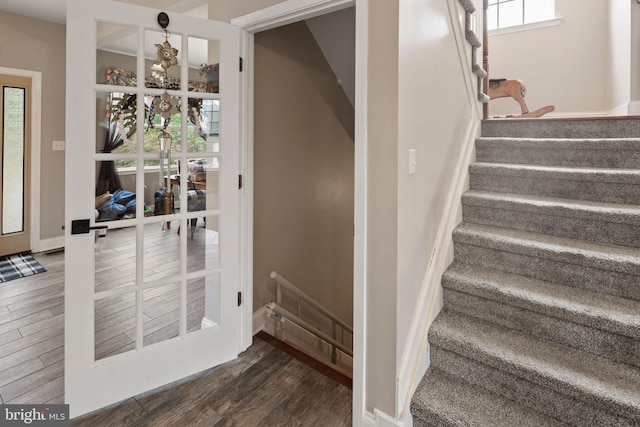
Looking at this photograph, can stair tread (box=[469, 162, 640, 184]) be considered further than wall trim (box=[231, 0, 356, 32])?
Yes

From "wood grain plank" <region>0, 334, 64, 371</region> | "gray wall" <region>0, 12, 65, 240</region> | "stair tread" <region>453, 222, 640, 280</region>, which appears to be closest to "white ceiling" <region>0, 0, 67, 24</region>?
"gray wall" <region>0, 12, 65, 240</region>

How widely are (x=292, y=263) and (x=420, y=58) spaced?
1.80 m

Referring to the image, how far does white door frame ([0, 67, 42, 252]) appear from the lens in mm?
4125

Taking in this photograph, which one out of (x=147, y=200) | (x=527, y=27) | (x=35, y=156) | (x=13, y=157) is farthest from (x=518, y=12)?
(x=13, y=157)

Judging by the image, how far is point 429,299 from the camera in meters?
1.77

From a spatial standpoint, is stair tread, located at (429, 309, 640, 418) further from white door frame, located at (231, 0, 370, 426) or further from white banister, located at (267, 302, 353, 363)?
white banister, located at (267, 302, 353, 363)

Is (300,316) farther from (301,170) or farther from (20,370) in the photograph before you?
(20,370)

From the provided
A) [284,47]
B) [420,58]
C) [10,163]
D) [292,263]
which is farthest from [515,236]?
[10,163]

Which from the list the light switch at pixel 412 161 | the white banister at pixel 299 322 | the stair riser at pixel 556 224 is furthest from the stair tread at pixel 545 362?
the white banister at pixel 299 322

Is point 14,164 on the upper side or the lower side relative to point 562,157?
upper

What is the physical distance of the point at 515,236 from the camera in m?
1.91

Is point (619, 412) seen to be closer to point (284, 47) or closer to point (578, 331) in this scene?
point (578, 331)

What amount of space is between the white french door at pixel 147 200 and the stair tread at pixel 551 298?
1363mm

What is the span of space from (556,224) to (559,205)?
107mm
